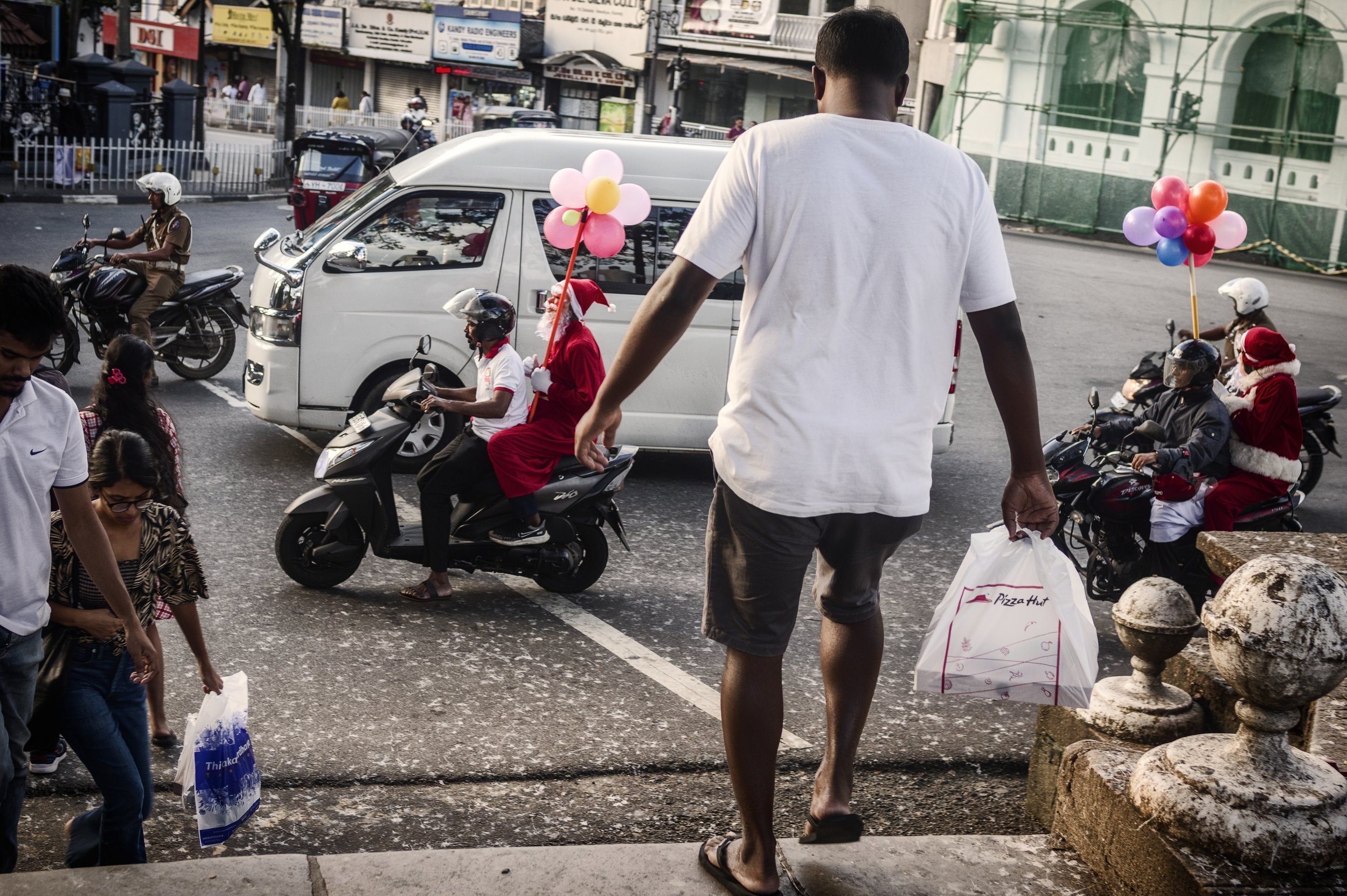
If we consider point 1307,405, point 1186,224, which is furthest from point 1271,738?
point 1307,405

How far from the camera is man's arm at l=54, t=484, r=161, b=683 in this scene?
2977 millimetres

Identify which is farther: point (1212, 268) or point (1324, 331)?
point (1212, 268)

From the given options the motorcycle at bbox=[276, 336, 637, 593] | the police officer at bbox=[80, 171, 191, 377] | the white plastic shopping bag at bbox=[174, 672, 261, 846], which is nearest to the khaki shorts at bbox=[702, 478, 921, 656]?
the white plastic shopping bag at bbox=[174, 672, 261, 846]

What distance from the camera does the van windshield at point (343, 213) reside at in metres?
7.98

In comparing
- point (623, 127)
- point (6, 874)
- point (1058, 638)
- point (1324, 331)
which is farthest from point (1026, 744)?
point (623, 127)

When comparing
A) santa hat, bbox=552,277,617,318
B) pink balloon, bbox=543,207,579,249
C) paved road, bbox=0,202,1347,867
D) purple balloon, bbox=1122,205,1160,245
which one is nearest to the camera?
paved road, bbox=0,202,1347,867

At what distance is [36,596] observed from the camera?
296 cm

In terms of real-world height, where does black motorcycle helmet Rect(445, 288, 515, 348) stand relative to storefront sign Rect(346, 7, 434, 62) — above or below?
below

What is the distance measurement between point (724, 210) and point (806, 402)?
1.41ft

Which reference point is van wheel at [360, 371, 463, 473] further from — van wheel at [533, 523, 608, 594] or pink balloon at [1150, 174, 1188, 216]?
pink balloon at [1150, 174, 1188, 216]

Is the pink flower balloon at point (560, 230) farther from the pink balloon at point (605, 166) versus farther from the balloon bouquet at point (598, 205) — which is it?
the pink balloon at point (605, 166)

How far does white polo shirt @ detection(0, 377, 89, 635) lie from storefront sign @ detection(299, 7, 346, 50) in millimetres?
44972

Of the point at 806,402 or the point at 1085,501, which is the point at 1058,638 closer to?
the point at 806,402

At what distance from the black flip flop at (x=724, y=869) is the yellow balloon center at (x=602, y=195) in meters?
3.69
